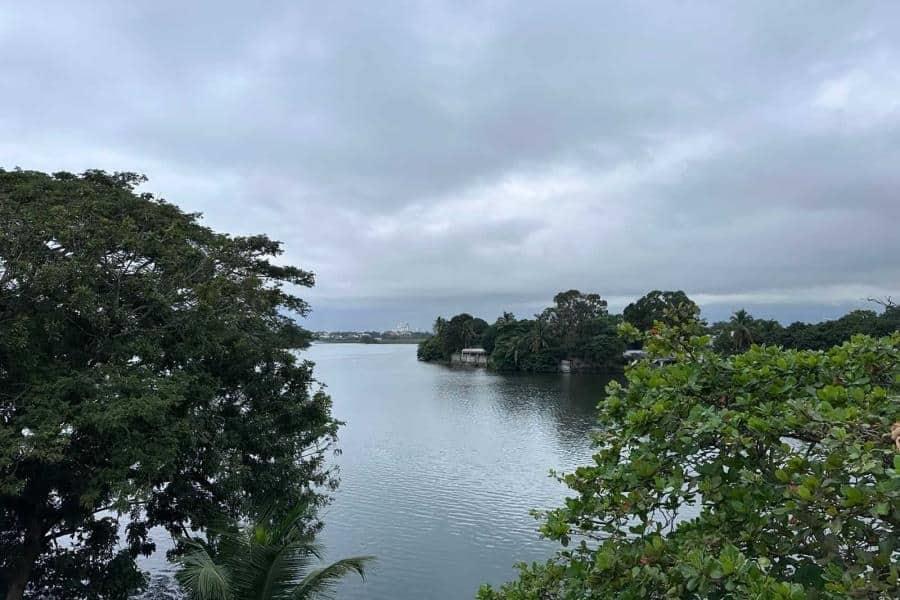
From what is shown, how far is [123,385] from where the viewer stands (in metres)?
9.27

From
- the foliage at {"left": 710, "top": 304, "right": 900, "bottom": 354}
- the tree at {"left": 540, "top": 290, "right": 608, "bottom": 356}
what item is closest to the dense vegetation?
the tree at {"left": 540, "top": 290, "right": 608, "bottom": 356}

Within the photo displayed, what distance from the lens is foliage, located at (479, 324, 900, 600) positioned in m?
2.11

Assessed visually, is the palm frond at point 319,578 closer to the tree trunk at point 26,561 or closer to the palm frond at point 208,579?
the palm frond at point 208,579

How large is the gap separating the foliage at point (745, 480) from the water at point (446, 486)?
681 millimetres

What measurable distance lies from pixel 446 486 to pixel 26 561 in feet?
46.3

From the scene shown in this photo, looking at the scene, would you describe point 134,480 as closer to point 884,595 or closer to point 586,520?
point 586,520

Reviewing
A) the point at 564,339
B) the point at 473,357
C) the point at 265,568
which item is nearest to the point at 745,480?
the point at 265,568

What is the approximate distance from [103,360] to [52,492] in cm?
320

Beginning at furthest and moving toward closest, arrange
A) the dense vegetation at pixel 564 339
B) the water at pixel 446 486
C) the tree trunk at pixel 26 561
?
1. the dense vegetation at pixel 564 339
2. the water at pixel 446 486
3. the tree trunk at pixel 26 561

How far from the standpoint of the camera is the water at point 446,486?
49.5 feet

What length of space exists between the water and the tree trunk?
478cm

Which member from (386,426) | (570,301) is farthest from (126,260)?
(570,301)

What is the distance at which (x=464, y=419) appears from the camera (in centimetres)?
3772

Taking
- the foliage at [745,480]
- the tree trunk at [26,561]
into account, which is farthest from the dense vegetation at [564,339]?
the foliage at [745,480]
